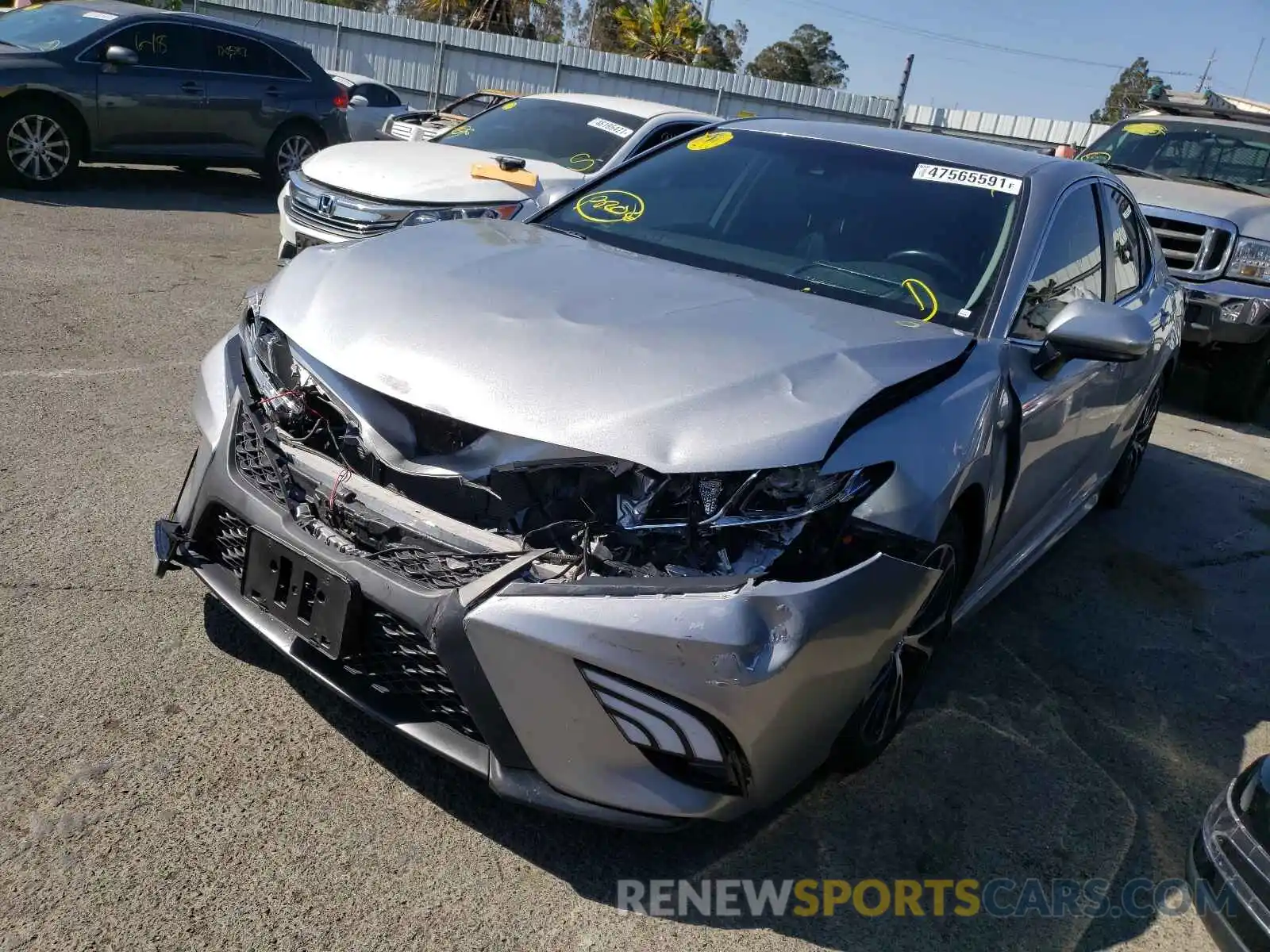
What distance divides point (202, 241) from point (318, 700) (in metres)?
6.78

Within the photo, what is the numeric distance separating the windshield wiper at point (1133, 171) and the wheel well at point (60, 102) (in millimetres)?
8409

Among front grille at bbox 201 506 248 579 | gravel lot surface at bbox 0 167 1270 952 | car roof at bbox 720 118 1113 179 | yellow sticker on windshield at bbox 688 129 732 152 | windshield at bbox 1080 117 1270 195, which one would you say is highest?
windshield at bbox 1080 117 1270 195

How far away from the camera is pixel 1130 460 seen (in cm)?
538

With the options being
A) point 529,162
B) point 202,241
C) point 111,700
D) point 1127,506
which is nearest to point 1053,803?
point 111,700

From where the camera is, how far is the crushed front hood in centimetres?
227

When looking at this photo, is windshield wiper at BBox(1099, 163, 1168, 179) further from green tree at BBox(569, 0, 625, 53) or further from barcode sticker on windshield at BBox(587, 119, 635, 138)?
green tree at BBox(569, 0, 625, 53)

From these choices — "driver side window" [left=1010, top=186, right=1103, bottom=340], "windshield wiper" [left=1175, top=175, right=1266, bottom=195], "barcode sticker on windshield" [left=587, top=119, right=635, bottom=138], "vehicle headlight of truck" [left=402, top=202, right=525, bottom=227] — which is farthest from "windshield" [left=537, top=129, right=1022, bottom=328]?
"windshield wiper" [left=1175, top=175, right=1266, bottom=195]

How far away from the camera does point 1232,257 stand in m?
7.54

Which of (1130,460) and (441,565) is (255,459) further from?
(1130,460)

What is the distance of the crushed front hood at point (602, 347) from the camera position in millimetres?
2273

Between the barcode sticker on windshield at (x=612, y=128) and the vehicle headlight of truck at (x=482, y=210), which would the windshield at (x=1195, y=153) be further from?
the vehicle headlight of truck at (x=482, y=210)

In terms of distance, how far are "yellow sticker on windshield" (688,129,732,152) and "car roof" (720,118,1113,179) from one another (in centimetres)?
8

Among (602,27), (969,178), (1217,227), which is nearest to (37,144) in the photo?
(969,178)

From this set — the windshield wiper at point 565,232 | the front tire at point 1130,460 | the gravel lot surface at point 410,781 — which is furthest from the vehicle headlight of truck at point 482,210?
the front tire at point 1130,460
